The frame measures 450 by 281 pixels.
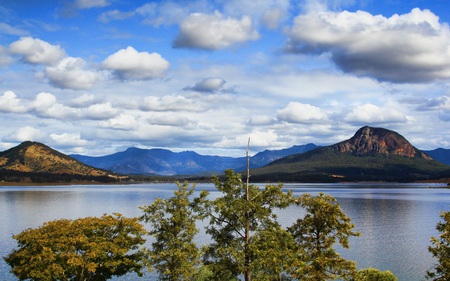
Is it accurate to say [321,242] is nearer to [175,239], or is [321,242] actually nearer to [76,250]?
[175,239]

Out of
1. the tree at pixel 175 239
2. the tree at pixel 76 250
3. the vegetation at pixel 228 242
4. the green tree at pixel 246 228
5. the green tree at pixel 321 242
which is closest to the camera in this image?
the green tree at pixel 321 242

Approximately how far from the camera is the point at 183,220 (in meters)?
44.6

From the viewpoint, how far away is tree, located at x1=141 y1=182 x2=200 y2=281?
4316cm

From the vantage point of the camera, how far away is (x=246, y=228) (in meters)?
41.0

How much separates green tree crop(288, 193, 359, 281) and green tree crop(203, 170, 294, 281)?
197cm

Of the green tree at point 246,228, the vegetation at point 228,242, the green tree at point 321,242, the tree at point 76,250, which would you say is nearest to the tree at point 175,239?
the vegetation at point 228,242

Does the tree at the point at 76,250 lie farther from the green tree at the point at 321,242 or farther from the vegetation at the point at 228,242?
the green tree at the point at 321,242

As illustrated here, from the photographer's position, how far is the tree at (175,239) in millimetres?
43159

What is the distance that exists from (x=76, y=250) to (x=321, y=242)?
26639mm

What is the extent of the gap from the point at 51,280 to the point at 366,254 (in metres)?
62.2

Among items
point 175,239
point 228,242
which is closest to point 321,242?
point 228,242

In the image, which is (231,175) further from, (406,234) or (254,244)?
(406,234)

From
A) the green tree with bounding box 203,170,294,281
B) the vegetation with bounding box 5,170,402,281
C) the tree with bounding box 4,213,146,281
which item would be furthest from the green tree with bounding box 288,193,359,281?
the tree with bounding box 4,213,146,281

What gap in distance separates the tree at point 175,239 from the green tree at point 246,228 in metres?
2.53
